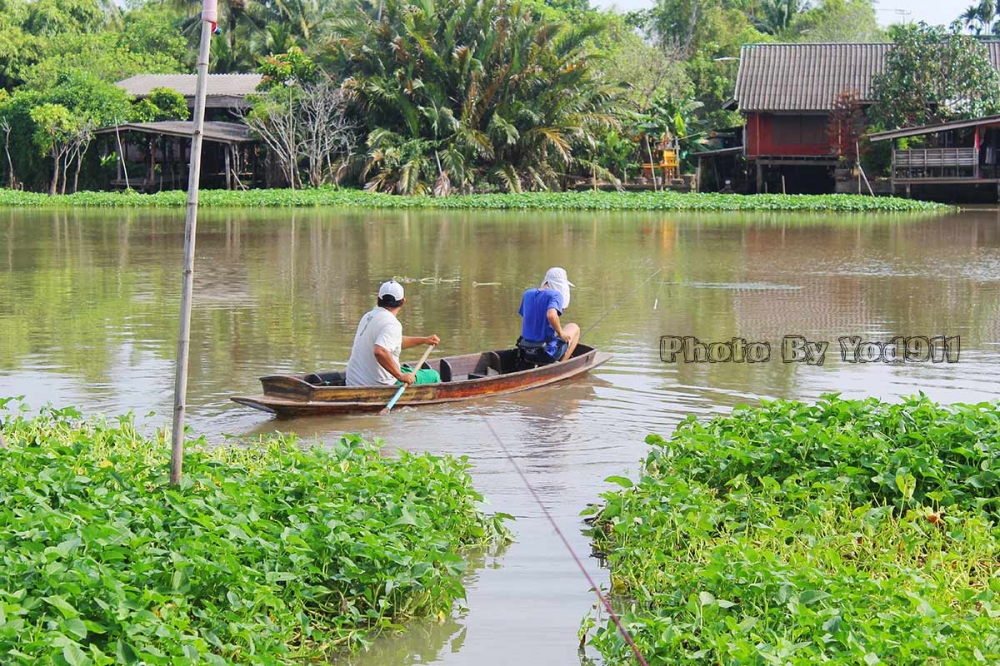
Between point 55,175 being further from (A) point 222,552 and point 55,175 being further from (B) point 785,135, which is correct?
(A) point 222,552

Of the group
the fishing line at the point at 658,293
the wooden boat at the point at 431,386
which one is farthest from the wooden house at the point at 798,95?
the wooden boat at the point at 431,386

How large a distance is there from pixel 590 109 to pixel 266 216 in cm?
1407

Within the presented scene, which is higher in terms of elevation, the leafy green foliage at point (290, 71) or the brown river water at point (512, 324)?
the leafy green foliage at point (290, 71)

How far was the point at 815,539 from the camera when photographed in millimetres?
Result: 6637

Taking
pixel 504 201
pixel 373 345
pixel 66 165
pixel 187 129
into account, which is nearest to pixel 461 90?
pixel 504 201

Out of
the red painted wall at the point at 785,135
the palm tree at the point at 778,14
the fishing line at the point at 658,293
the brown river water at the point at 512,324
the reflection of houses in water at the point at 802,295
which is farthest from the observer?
the palm tree at the point at 778,14

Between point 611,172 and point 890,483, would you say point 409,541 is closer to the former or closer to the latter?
point 890,483

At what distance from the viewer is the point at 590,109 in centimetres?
4562

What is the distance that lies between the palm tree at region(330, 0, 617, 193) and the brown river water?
1120 centimetres

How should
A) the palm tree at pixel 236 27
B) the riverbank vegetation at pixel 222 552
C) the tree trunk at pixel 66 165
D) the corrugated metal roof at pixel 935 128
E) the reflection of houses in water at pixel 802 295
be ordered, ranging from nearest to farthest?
the riverbank vegetation at pixel 222 552 < the reflection of houses in water at pixel 802 295 < the corrugated metal roof at pixel 935 128 < the tree trunk at pixel 66 165 < the palm tree at pixel 236 27

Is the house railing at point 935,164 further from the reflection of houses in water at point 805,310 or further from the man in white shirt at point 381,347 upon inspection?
the man in white shirt at point 381,347

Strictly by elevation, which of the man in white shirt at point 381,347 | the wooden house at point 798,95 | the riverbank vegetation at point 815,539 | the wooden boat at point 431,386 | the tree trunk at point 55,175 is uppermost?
the wooden house at point 798,95

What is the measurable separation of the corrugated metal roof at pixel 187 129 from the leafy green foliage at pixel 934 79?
22.7 metres

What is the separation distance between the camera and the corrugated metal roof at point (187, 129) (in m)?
44.8
